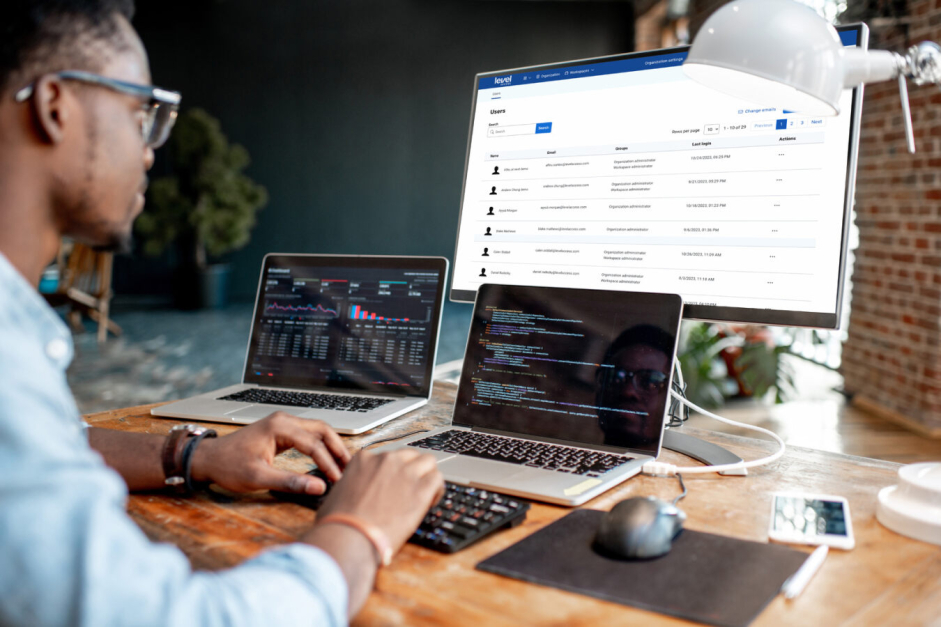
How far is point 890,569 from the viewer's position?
0.67m

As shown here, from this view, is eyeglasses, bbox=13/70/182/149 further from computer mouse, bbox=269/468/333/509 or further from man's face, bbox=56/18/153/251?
computer mouse, bbox=269/468/333/509

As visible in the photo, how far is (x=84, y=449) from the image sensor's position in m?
0.51

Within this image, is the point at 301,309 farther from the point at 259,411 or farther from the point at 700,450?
the point at 700,450

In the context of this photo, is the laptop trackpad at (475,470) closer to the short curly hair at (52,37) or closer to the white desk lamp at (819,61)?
the white desk lamp at (819,61)

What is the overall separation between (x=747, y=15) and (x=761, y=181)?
304 mm

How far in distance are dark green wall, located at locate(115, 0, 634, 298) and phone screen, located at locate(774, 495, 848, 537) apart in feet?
25.1

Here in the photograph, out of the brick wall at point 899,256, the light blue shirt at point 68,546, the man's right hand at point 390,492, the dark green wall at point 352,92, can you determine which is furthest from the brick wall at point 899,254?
the dark green wall at point 352,92

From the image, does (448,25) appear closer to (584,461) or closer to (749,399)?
(749,399)

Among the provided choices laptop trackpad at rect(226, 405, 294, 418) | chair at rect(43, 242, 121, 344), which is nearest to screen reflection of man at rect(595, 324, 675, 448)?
laptop trackpad at rect(226, 405, 294, 418)

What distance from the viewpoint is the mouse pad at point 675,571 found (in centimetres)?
59

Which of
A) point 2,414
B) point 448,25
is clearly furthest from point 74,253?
point 2,414

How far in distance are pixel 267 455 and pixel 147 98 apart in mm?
452

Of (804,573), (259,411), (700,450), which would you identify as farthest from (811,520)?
(259,411)

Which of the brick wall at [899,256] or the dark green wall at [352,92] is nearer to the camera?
the brick wall at [899,256]
